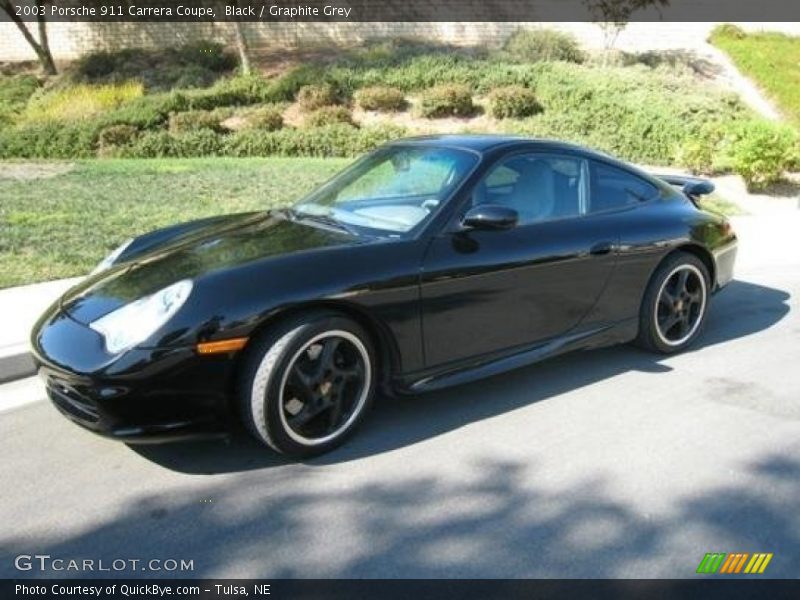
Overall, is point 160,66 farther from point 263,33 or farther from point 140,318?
point 140,318

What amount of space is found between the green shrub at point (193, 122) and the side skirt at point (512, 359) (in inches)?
495

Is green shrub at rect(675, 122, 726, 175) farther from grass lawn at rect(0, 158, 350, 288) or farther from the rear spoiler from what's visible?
the rear spoiler

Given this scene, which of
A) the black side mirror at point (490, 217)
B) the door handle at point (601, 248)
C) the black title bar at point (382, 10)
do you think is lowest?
the door handle at point (601, 248)

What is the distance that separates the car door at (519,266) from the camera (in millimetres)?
3785

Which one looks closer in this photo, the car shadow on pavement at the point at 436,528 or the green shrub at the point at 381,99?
the car shadow on pavement at the point at 436,528

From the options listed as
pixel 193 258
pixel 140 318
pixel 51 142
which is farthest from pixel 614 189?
pixel 51 142

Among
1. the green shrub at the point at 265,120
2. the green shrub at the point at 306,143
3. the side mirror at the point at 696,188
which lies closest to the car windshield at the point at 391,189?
the side mirror at the point at 696,188

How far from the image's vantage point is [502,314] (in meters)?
3.98

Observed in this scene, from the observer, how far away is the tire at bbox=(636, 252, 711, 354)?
4.73m

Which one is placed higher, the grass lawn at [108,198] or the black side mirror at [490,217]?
the black side mirror at [490,217]

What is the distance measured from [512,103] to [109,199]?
372 inches

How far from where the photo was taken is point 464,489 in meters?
3.27

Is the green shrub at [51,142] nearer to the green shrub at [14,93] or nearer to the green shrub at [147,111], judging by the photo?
the green shrub at [147,111]

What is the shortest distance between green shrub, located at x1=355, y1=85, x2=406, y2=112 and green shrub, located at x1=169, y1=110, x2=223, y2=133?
3.16 m
